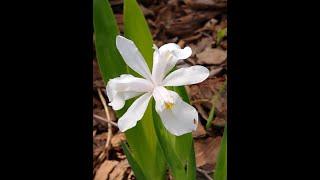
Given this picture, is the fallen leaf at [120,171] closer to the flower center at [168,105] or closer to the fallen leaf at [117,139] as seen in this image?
the fallen leaf at [117,139]

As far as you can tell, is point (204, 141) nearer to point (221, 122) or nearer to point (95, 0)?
point (221, 122)

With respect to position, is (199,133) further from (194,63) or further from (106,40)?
(106,40)

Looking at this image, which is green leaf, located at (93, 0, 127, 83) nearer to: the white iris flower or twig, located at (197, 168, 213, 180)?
the white iris flower

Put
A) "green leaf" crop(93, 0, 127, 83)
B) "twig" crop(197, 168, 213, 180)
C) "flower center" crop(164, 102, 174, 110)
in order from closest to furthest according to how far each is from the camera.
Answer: "flower center" crop(164, 102, 174, 110)
"green leaf" crop(93, 0, 127, 83)
"twig" crop(197, 168, 213, 180)

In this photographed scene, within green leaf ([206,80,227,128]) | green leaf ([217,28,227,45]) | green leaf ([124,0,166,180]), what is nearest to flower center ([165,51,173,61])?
green leaf ([124,0,166,180])

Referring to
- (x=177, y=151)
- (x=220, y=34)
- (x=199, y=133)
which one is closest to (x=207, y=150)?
(x=199, y=133)

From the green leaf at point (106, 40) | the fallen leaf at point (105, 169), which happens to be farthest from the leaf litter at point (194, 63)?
the green leaf at point (106, 40)
